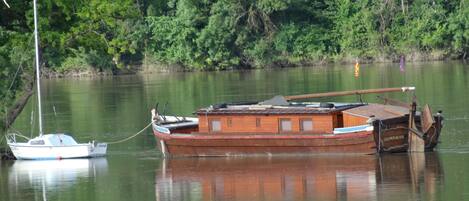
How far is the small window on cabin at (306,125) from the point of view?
134 feet

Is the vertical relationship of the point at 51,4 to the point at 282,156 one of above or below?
above

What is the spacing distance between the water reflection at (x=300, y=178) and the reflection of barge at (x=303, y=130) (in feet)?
1.52

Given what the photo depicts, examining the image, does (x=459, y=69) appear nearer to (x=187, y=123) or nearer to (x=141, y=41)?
(x=141, y=41)

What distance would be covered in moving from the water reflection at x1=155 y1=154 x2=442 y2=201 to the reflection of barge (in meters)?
0.46

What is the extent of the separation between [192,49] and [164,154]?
63.0 metres

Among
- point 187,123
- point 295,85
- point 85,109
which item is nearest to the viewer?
point 187,123

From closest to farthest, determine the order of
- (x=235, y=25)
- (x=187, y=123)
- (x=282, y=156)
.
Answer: (x=282, y=156), (x=187, y=123), (x=235, y=25)

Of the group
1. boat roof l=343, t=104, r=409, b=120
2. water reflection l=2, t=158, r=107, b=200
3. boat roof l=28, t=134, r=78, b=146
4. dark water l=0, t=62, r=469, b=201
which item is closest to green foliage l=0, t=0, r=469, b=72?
dark water l=0, t=62, r=469, b=201

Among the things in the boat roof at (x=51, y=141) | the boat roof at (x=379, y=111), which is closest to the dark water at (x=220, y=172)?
the boat roof at (x=51, y=141)

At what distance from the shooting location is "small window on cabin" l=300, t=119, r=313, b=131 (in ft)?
134

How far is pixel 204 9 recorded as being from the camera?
350ft

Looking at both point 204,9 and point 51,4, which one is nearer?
point 51,4

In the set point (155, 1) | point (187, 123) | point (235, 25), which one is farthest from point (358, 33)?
point (187, 123)

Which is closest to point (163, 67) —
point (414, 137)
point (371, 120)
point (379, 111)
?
point (379, 111)
